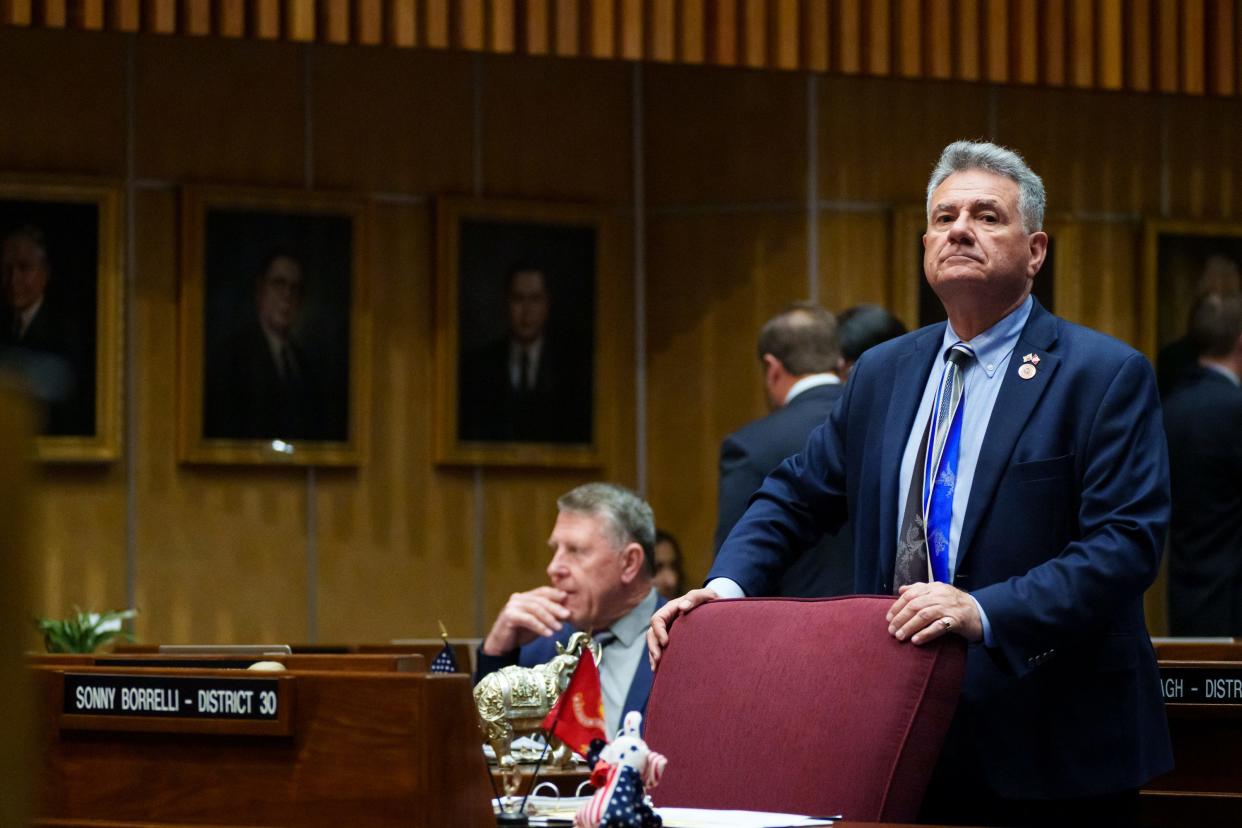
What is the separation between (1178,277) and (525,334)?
2809 mm

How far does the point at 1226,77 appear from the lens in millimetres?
7484

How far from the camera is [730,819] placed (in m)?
2.39

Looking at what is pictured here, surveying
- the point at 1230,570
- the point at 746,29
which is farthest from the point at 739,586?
the point at 746,29

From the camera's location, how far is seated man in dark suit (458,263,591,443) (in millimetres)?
7992

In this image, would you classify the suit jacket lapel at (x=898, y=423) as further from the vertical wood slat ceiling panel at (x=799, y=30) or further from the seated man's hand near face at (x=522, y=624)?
the vertical wood slat ceiling panel at (x=799, y=30)

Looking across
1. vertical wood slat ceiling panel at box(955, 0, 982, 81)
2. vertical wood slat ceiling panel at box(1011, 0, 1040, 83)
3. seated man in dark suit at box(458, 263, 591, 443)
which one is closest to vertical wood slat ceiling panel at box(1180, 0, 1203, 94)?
vertical wood slat ceiling panel at box(1011, 0, 1040, 83)

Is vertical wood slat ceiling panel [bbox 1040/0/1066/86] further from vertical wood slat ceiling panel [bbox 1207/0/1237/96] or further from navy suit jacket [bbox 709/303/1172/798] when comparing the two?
navy suit jacket [bbox 709/303/1172/798]

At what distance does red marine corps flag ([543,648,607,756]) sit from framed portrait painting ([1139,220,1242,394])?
216 inches

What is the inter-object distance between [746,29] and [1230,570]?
2.60m

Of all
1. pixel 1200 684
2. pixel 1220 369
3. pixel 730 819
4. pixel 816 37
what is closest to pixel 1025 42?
pixel 816 37

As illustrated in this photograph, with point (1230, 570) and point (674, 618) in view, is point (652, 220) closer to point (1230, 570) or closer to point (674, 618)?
point (1230, 570)

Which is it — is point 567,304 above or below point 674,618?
above

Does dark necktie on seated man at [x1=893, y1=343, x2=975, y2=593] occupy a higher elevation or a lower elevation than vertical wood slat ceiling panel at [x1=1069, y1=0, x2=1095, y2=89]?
lower

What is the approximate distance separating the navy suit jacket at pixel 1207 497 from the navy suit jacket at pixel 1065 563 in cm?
328
